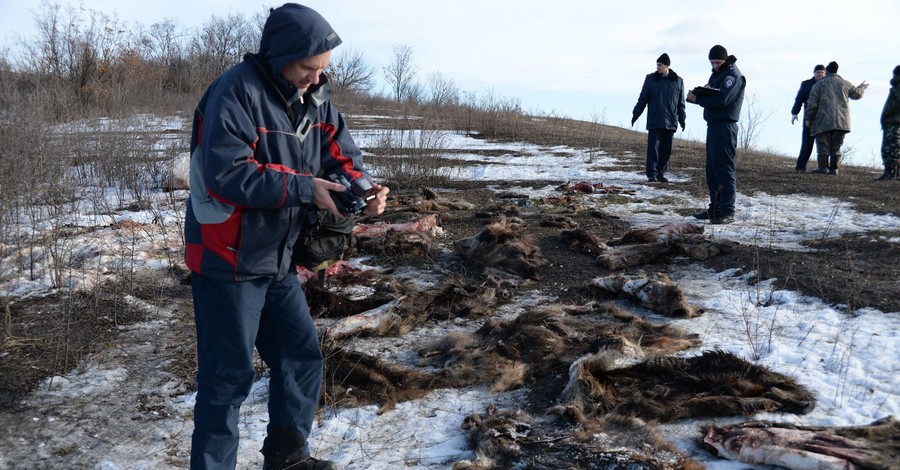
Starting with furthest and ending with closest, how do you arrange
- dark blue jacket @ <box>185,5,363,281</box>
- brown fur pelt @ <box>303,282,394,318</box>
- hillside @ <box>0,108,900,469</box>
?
brown fur pelt @ <box>303,282,394,318</box>, hillside @ <box>0,108,900,469</box>, dark blue jacket @ <box>185,5,363,281</box>

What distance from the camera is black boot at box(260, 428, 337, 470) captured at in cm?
296

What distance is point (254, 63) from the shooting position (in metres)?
2.59

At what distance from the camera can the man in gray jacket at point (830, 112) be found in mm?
11930

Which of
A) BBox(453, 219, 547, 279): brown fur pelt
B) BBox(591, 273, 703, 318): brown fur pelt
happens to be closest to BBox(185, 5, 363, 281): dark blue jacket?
BBox(591, 273, 703, 318): brown fur pelt

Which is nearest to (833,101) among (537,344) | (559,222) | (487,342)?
(559,222)

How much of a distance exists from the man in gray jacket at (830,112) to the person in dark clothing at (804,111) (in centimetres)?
23

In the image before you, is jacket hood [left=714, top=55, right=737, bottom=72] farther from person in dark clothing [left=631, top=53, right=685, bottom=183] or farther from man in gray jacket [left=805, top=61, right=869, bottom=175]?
man in gray jacket [left=805, top=61, right=869, bottom=175]

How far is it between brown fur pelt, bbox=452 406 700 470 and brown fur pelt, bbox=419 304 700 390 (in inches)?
21.7

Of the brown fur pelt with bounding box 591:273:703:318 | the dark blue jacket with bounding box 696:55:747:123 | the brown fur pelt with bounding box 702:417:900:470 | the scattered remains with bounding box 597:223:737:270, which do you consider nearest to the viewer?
the brown fur pelt with bounding box 702:417:900:470

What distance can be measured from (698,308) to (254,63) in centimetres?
392

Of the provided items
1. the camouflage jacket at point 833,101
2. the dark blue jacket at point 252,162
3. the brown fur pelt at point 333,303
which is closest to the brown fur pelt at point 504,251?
the brown fur pelt at point 333,303

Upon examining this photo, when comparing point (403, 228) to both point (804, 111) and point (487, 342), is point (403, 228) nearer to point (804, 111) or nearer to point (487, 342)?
point (487, 342)

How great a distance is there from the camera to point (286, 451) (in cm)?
296

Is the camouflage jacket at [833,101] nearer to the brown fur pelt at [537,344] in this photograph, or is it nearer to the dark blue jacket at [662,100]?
the dark blue jacket at [662,100]
